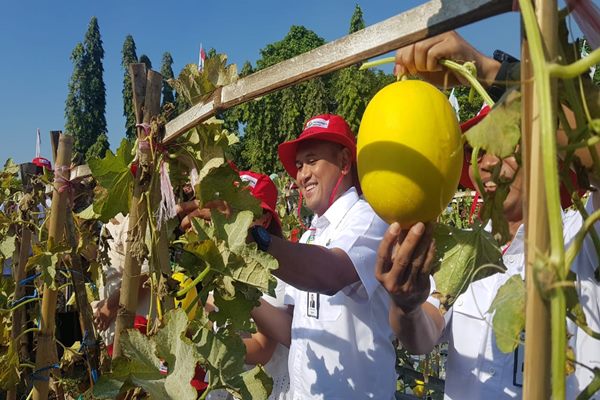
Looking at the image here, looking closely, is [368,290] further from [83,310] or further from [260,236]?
[83,310]

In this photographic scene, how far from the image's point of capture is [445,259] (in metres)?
0.94

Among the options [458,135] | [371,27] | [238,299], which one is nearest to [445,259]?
[458,135]

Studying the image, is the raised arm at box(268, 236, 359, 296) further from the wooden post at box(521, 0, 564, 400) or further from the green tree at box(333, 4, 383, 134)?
the green tree at box(333, 4, 383, 134)

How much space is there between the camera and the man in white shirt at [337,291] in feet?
5.43

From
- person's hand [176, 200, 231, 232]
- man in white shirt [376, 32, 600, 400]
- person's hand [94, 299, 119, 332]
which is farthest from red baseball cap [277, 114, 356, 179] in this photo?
person's hand [94, 299, 119, 332]

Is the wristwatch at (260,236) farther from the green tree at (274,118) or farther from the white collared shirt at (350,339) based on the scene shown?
the green tree at (274,118)

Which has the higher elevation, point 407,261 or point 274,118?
point 274,118

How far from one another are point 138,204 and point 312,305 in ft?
2.73

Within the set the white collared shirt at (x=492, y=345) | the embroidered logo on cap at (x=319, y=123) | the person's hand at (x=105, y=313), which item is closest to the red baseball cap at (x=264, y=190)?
the embroidered logo on cap at (x=319, y=123)

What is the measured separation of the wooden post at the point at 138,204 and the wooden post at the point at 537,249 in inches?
43.3

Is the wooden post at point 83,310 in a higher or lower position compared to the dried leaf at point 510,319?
higher

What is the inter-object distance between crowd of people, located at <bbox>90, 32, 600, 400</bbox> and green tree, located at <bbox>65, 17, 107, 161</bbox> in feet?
150

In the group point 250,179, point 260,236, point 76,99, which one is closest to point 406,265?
point 260,236

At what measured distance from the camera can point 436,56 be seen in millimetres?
958
